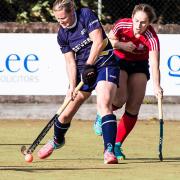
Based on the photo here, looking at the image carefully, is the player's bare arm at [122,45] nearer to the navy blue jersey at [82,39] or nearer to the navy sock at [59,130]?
the navy blue jersey at [82,39]

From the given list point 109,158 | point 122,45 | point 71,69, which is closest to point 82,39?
point 71,69

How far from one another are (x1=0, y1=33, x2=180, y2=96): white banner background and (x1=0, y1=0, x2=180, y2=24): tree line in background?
0.92 metres

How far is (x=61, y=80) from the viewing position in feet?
45.8

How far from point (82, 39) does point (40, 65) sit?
560 centimetres

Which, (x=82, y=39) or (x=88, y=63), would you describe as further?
(x=82, y=39)

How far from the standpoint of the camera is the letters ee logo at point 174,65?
13.8 m

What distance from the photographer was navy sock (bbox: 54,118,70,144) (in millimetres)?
8672

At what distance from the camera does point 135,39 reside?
8781 mm

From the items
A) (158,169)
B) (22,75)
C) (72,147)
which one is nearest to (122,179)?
(158,169)

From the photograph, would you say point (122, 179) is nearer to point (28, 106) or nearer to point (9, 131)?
point (9, 131)

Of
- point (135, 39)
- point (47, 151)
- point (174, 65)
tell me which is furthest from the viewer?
point (174, 65)

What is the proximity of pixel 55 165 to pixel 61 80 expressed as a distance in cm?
Result: 599

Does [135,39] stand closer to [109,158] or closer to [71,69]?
[71,69]

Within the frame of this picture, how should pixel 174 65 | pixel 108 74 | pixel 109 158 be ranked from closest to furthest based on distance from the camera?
pixel 109 158
pixel 108 74
pixel 174 65
